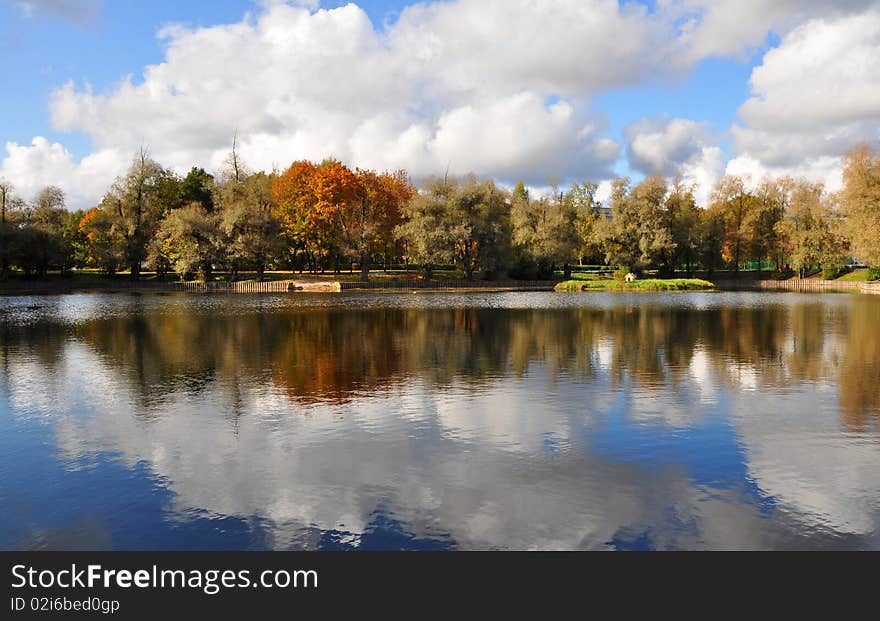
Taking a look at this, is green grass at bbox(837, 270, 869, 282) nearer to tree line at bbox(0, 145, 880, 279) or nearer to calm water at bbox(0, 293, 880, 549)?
tree line at bbox(0, 145, 880, 279)

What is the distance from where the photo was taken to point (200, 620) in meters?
8.02

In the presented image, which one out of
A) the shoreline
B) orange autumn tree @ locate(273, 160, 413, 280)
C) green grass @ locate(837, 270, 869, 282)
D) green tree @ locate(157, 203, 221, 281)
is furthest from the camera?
green grass @ locate(837, 270, 869, 282)

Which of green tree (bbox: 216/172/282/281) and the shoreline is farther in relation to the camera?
green tree (bbox: 216/172/282/281)

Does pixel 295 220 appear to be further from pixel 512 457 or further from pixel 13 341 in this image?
pixel 512 457

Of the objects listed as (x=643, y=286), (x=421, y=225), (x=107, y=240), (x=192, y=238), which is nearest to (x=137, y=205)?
(x=107, y=240)

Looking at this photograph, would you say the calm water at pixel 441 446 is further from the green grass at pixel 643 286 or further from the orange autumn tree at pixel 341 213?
the orange autumn tree at pixel 341 213

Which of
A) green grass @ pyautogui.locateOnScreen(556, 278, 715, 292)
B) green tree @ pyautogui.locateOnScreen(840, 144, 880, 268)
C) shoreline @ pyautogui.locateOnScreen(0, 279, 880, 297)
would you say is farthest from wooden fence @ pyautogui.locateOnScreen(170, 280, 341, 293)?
green tree @ pyautogui.locateOnScreen(840, 144, 880, 268)

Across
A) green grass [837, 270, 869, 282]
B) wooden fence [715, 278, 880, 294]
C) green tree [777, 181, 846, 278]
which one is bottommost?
wooden fence [715, 278, 880, 294]

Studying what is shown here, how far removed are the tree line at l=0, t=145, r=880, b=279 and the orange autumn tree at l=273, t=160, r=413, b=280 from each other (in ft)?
0.75

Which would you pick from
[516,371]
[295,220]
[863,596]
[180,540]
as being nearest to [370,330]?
[516,371]

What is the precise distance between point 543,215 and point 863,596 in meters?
104

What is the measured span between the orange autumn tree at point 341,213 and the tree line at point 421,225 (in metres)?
0.23

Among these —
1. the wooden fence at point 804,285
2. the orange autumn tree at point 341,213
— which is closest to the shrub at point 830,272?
the wooden fence at point 804,285

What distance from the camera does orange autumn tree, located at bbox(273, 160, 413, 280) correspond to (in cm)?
10044
